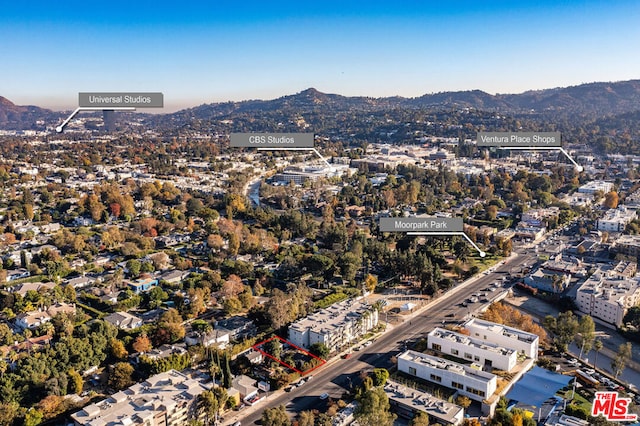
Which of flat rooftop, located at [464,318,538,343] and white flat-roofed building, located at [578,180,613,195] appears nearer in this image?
flat rooftop, located at [464,318,538,343]

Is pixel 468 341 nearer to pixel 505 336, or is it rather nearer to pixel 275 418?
pixel 505 336

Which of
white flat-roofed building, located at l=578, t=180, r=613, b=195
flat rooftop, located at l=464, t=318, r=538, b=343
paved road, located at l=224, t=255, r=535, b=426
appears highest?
white flat-roofed building, located at l=578, t=180, r=613, b=195

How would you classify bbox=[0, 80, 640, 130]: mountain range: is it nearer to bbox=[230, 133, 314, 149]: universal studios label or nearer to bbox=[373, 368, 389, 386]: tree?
bbox=[230, 133, 314, 149]: universal studios label

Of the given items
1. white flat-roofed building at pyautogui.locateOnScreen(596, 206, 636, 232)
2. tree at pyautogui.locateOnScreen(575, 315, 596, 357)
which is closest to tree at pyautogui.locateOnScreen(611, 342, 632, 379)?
tree at pyautogui.locateOnScreen(575, 315, 596, 357)

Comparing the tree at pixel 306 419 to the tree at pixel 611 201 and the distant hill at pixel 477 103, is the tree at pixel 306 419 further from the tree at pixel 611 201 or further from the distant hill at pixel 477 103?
the distant hill at pixel 477 103

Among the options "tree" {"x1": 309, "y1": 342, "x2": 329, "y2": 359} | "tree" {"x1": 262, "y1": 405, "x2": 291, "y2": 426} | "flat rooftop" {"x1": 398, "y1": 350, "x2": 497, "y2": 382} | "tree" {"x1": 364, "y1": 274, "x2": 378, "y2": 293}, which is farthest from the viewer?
"tree" {"x1": 364, "y1": 274, "x2": 378, "y2": 293}

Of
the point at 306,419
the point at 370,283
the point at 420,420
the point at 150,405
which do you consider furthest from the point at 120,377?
the point at 370,283

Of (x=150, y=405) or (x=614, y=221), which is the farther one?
(x=614, y=221)

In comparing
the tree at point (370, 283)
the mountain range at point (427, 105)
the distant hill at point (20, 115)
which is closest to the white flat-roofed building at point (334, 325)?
the tree at point (370, 283)
